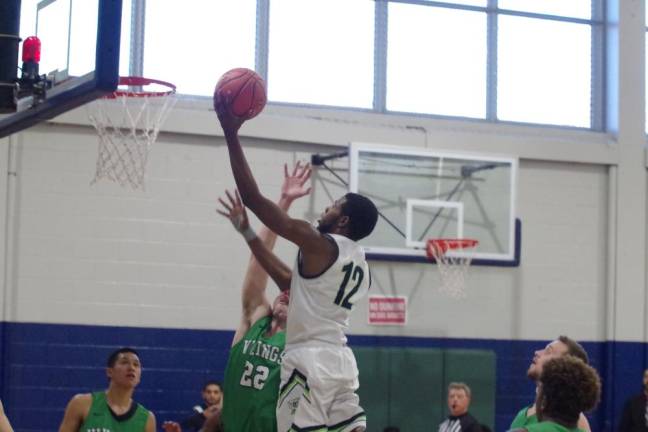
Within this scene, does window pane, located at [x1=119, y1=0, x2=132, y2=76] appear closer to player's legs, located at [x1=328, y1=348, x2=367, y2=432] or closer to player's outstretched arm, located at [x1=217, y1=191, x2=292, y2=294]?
player's outstretched arm, located at [x1=217, y1=191, x2=292, y2=294]

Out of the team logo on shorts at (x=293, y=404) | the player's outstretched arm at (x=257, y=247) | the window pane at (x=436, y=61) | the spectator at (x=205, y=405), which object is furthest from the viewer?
the window pane at (x=436, y=61)

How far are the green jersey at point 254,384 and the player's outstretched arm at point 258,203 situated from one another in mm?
975

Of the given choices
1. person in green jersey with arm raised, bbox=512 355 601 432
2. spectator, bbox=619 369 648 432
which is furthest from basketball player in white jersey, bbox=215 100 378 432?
spectator, bbox=619 369 648 432

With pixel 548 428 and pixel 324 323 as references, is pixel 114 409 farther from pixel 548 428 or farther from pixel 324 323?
pixel 548 428

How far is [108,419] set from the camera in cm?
712

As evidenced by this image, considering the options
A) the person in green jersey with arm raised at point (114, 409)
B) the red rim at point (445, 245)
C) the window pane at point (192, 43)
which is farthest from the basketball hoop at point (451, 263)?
the person in green jersey with arm raised at point (114, 409)

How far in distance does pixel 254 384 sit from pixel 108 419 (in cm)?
195

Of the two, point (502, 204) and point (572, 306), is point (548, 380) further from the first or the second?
point (572, 306)

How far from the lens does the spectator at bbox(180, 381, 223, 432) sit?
33.2 feet

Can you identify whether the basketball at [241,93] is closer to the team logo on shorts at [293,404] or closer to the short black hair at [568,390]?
the team logo on shorts at [293,404]

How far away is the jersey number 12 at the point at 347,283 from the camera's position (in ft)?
15.8

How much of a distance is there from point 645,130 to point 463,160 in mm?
2489

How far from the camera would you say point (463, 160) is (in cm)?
1133

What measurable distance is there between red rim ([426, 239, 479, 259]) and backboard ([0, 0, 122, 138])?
5.16m
